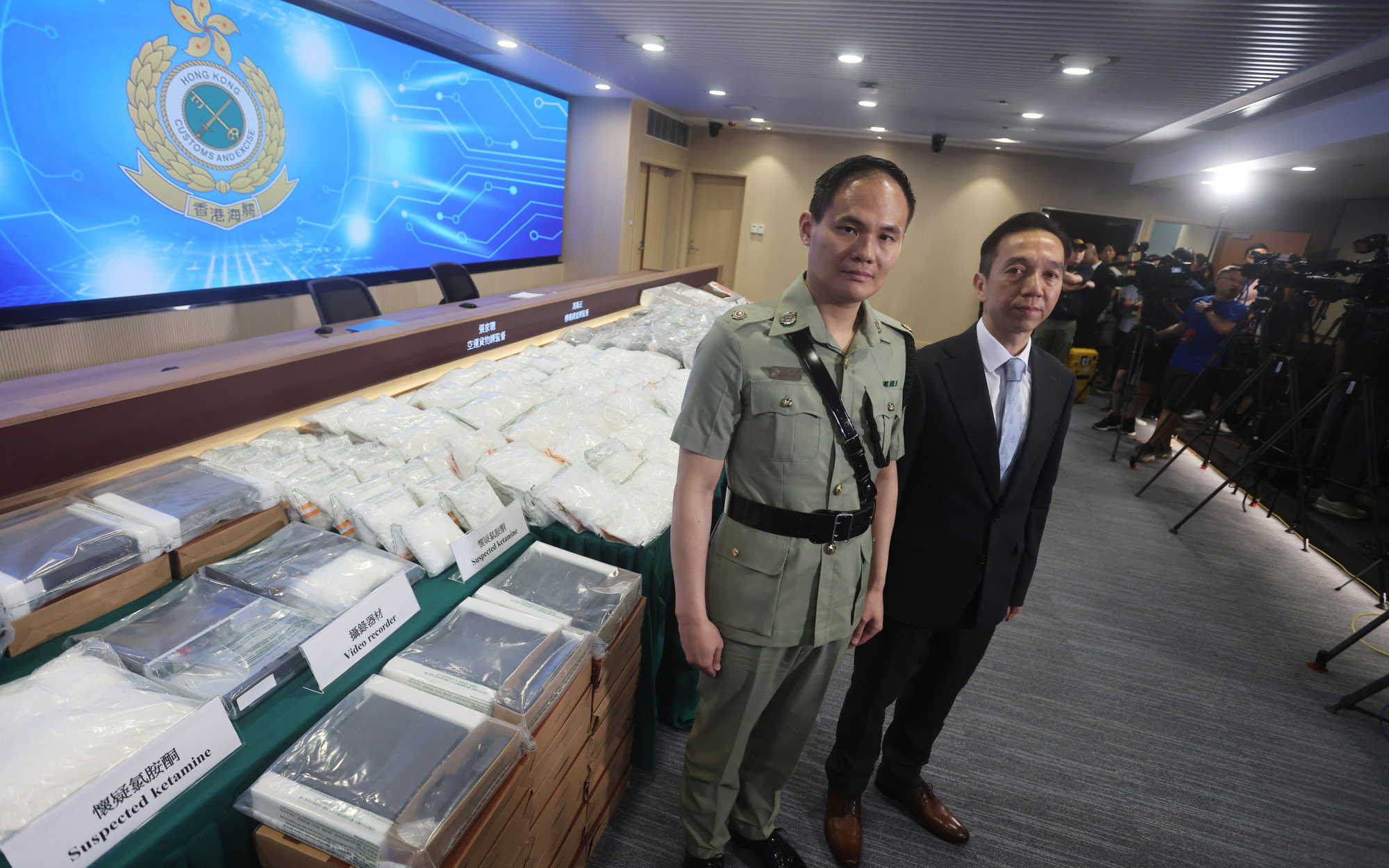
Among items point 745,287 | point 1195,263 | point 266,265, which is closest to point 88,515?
point 266,265

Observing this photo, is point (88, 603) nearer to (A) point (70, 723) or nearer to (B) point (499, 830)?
(A) point (70, 723)

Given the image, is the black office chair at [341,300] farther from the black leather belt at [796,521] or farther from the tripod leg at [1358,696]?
the tripod leg at [1358,696]

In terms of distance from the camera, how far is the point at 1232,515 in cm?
416

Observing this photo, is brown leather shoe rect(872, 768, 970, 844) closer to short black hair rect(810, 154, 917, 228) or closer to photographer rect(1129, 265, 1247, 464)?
short black hair rect(810, 154, 917, 228)

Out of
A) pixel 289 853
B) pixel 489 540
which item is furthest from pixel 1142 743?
pixel 289 853

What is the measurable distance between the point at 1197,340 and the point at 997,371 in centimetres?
448

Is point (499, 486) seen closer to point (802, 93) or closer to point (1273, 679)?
point (1273, 679)

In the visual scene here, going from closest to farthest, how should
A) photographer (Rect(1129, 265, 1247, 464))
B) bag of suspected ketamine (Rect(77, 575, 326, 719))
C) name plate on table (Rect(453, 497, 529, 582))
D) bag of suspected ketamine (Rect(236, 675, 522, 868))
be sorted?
bag of suspected ketamine (Rect(236, 675, 522, 868))
bag of suspected ketamine (Rect(77, 575, 326, 719))
name plate on table (Rect(453, 497, 529, 582))
photographer (Rect(1129, 265, 1247, 464))

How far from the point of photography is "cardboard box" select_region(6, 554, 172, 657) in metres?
1.03

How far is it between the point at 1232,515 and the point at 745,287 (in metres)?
6.37

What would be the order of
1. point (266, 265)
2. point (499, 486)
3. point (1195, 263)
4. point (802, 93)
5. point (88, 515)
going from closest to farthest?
1. point (88, 515)
2. point (499, 486)
3. point (266, 265)
4. point (802, 93)
5. point (1195, 263)

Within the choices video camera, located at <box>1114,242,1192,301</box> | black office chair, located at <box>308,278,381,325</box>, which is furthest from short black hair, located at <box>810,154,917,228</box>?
video camera, located at <box>1114,242,1192,301</box>

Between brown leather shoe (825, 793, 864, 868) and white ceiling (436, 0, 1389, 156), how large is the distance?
3188 millimetres

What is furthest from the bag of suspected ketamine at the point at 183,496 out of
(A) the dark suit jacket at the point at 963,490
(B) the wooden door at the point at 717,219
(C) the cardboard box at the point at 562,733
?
(B) the wooden door at the point at 717,219
